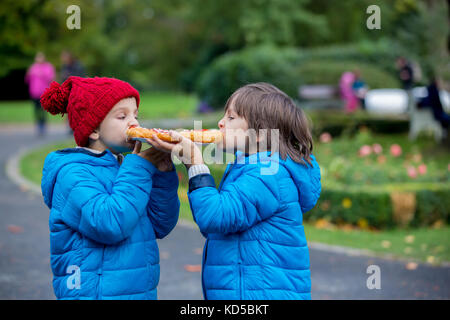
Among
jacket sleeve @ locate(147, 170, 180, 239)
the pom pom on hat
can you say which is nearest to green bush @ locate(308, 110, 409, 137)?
jacket sleeve @ locate(147, 170, 180, 239)

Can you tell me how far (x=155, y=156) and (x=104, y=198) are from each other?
294mm

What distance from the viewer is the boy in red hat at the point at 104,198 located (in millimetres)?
2270

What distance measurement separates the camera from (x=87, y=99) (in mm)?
2420

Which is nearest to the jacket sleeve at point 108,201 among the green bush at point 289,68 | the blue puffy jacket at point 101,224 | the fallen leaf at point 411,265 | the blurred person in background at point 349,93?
the blue puffy jacket at point 101,224

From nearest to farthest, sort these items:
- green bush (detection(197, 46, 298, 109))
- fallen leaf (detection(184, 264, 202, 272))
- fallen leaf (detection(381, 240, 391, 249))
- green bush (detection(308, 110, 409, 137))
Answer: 1. fallen leaf (detection(184, 264, 202, 272))
2. fallen leaf (detection(381, 240, 391, 249))
3. green bush (detection(197, 46, 298, 109))
4. green bush (detection(308, 110, 409, 137))

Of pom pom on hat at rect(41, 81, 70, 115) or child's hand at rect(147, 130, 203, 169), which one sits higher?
pom pom on hat at rect(41, 81, 70, 115)

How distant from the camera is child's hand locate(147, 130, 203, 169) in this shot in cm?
230

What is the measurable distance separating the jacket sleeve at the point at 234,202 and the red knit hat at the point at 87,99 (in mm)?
517

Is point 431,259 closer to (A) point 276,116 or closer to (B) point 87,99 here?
(A) point 276,116

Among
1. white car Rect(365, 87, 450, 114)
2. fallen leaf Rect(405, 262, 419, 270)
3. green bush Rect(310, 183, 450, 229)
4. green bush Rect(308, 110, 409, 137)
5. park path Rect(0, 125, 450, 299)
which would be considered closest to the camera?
park path Rect(0, 125, 450, 299)

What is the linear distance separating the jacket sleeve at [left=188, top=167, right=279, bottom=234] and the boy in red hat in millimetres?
239

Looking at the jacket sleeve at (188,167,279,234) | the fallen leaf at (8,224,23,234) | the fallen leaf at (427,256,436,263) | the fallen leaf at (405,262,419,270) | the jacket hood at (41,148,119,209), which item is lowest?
the fallen leaf at (427,256,436,263)

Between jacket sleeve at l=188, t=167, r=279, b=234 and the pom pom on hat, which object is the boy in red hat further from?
jacket sleeve at l=188, t=167, r=279, b=234
